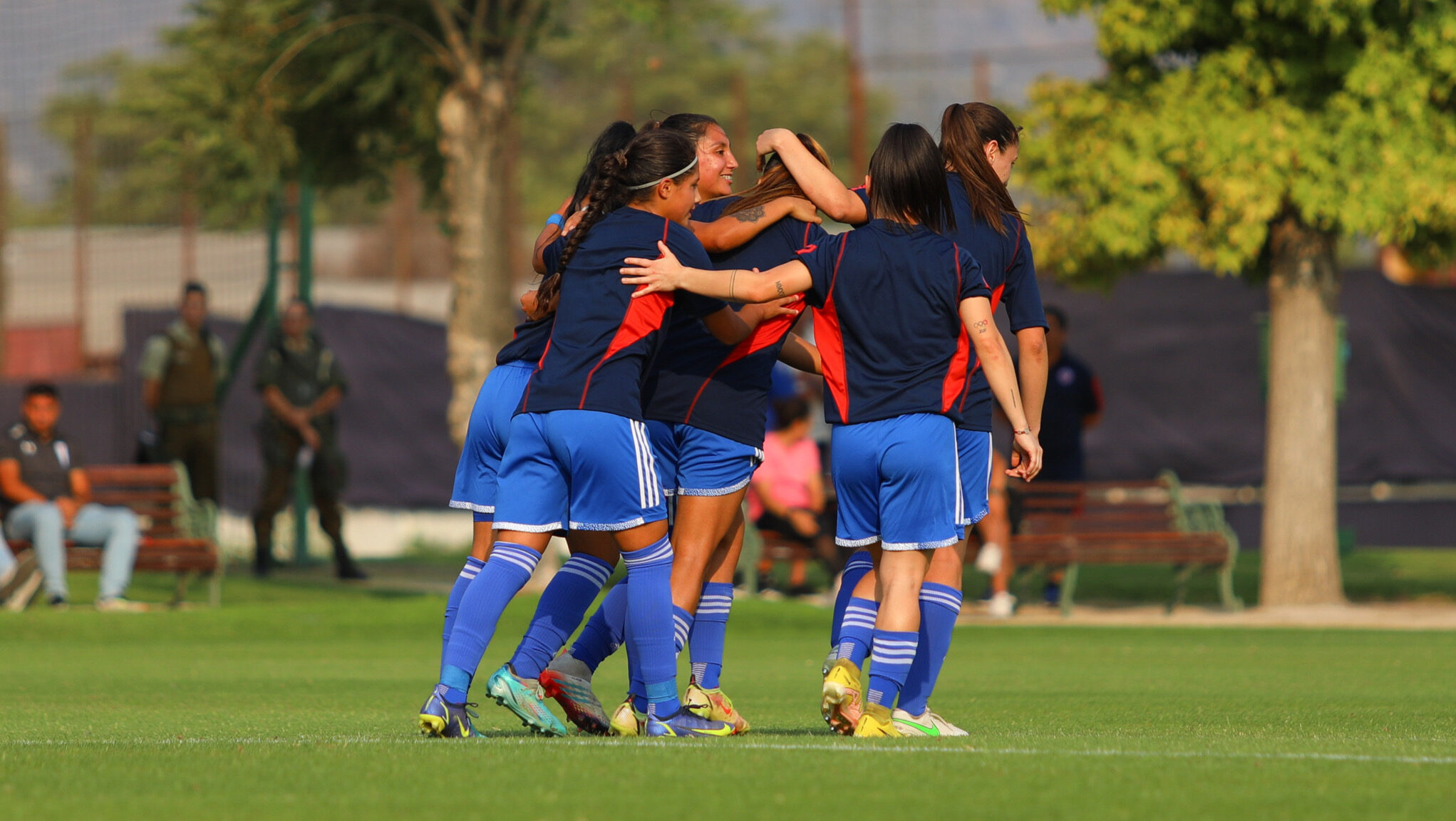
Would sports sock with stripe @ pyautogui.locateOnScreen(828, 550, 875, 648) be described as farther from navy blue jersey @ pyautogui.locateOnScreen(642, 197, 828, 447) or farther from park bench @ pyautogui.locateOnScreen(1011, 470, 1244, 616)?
park bench @ pyautogui.locateOnScreen(1011, 470, 1244, 616)

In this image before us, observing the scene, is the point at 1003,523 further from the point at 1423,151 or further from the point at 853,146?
the point at 853,146

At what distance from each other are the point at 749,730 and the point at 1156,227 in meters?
8.12

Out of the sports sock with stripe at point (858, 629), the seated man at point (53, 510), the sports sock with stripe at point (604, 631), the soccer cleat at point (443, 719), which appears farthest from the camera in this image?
the seated man at point (53, 510)

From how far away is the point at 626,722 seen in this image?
19.5 ft

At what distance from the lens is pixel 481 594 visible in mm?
5496

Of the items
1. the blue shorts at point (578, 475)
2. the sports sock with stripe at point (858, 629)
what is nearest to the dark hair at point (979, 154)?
the sports sock with stripe at point (858, 629)

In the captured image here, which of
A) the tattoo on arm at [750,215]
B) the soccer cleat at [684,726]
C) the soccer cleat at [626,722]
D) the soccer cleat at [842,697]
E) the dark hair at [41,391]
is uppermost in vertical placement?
the tattoo on arm at [750,215]

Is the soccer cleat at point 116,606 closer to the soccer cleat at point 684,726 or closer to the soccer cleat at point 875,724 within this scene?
the soccer cleat at point 684,726

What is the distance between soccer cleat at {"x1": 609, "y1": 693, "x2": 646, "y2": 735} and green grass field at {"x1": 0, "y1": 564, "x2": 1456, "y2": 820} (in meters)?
0.33

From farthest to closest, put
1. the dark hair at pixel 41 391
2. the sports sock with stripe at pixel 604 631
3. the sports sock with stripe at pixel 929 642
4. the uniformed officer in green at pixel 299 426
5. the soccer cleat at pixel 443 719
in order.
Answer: the uniformed officer in green at pixel 299 426
the dark hair at pixel 41 391
the sports sock with stripe at pixel 604 631
the sports sock with stripe at pixel 929 642
the soccer cleat at pixel 443 719

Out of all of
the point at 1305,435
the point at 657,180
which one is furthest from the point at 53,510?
the point at 1305,435

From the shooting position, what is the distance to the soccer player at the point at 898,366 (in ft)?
18.6

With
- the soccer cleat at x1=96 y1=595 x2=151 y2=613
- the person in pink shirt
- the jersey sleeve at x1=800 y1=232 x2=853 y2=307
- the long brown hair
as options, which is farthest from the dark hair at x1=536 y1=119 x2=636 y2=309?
the person in pink shirt

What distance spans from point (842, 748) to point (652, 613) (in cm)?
79
